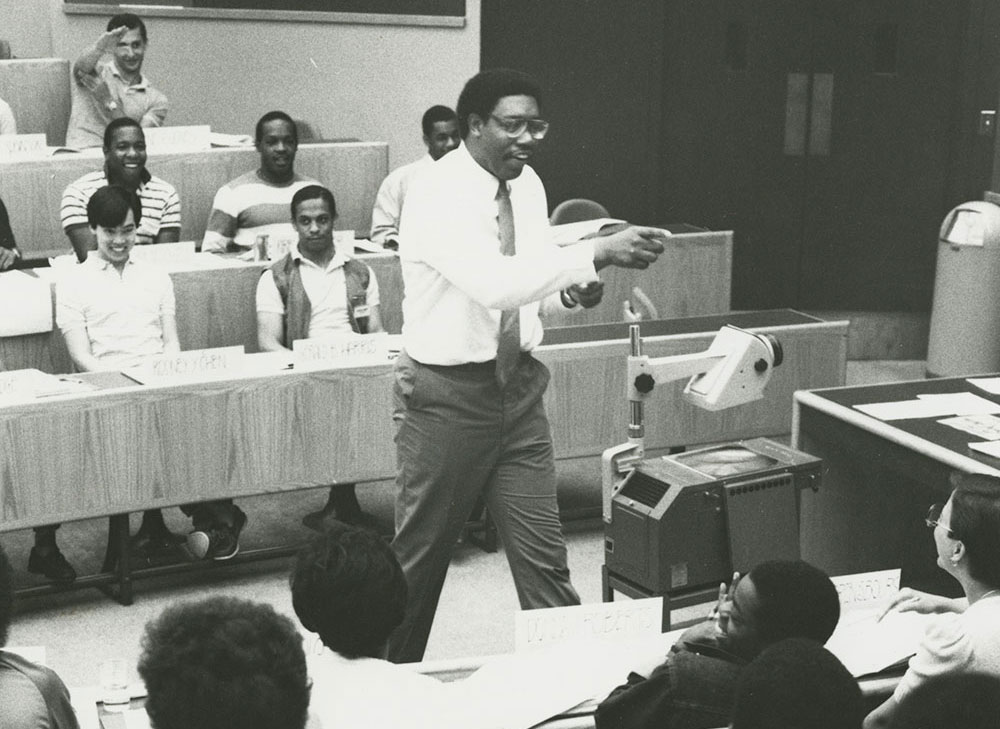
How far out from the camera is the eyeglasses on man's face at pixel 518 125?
128 inches

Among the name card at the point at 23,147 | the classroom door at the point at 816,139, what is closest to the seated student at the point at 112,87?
the name card at the point at 23,147

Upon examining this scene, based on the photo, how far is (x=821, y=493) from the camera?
4.52 metres

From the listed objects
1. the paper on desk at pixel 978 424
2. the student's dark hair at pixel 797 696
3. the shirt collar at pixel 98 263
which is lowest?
the paper on desk at pixel 978 424

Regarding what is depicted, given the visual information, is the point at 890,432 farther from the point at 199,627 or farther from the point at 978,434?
the point at 199,627

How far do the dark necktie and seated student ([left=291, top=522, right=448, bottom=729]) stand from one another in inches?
35.0

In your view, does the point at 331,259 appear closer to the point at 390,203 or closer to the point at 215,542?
the point at 215,542

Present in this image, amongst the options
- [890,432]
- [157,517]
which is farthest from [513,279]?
[157,517]

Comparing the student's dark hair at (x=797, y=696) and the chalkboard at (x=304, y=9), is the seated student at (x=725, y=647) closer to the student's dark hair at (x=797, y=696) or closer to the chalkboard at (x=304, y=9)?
the student's dark hair at (x=797, y=696)

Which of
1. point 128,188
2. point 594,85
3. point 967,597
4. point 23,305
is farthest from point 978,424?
point 594,85

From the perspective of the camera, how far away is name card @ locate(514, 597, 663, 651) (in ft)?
9.05

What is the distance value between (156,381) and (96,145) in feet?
9.52

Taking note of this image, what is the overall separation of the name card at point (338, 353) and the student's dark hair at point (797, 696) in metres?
2.96

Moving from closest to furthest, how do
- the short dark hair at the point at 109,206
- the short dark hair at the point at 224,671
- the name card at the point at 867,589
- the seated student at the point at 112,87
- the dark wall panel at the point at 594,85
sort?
the short dark hair at the point at 224,671 → the name card at the point at 867,589 → the short dark hair at the point at 109,206 → the seated student at the point at 112,87 → the dark wall panel at the point at 594,85

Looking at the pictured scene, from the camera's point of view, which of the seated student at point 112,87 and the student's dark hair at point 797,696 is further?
the seated student at point 112,87
